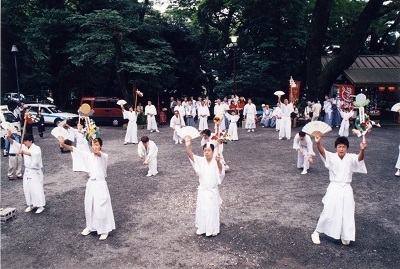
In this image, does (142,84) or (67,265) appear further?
(142,84)

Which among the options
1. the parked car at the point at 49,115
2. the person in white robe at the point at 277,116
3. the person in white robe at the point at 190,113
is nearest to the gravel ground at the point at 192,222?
the person in white robe at the point at 277,116

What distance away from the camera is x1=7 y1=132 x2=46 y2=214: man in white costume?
7777mm

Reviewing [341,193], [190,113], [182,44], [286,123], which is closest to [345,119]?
[286,123]

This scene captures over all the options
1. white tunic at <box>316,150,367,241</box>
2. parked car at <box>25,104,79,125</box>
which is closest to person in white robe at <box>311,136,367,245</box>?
white tunic at <box>316,150,367,241</box>

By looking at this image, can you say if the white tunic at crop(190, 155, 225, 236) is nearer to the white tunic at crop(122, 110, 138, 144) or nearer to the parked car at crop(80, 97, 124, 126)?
the white tunic at crop(122, 110, 138, 144)

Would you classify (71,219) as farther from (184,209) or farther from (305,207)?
(305,207)

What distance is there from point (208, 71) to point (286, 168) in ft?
62.0

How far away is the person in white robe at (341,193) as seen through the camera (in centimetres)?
602

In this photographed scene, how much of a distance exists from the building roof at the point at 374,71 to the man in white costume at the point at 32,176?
65.7 feet

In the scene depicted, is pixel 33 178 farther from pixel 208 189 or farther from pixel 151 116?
pixel 151 116

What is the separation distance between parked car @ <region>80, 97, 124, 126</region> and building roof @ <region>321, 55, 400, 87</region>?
15.7 meters

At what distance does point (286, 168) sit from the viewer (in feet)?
37.2

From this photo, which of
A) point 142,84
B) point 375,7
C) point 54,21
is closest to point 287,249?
point 375,7

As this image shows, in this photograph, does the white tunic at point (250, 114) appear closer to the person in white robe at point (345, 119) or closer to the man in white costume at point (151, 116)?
the person in white robe at point (345, 119)
